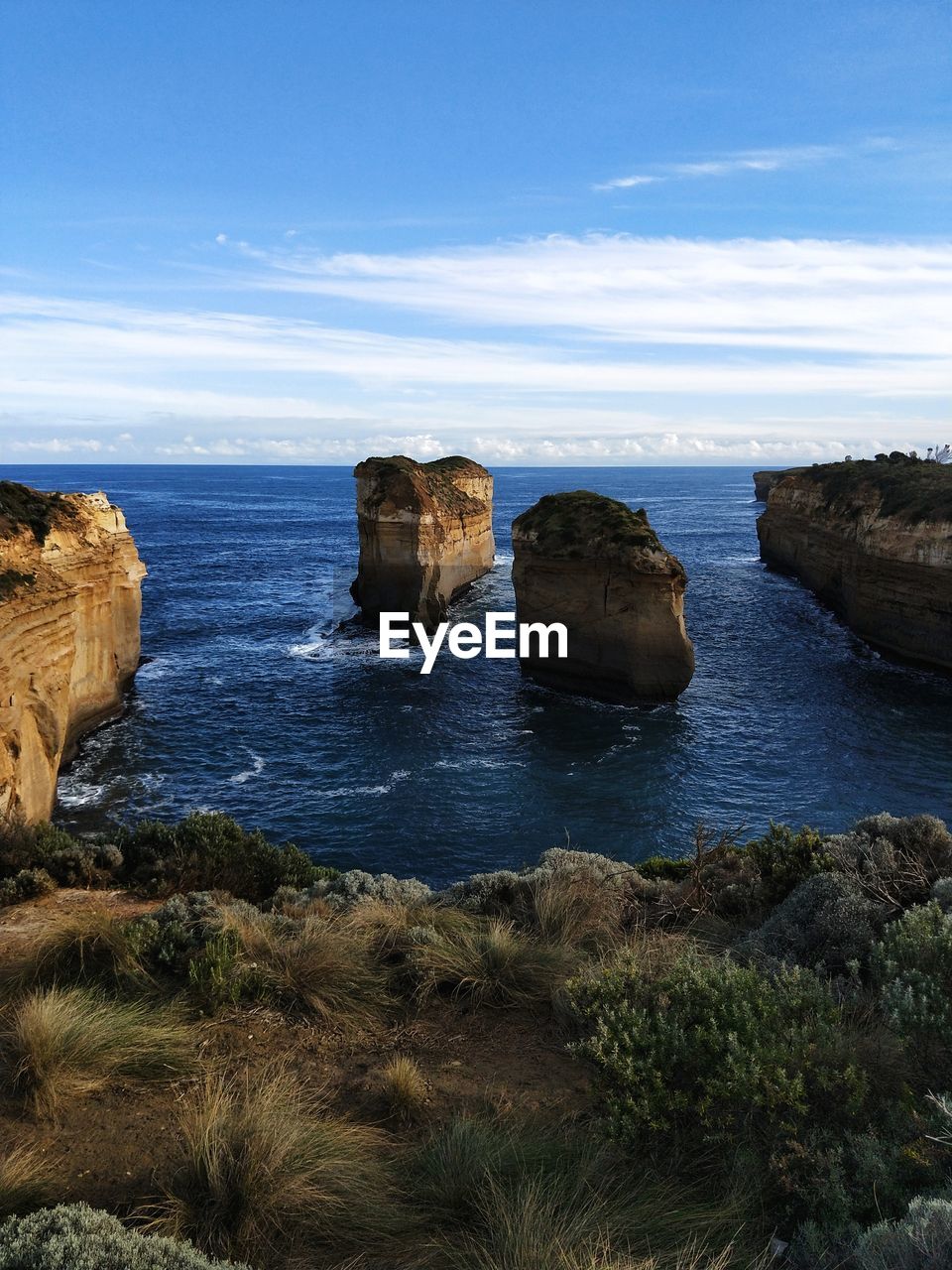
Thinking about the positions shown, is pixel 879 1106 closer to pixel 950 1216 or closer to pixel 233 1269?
pixel 950 1216

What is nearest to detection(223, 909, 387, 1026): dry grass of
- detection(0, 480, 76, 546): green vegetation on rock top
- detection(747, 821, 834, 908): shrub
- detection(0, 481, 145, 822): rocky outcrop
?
detection(747, 821, 834, 908): shrub

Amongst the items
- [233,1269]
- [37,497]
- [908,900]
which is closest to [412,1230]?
[233,1269]

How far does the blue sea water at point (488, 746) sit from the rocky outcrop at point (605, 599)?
3.96ft

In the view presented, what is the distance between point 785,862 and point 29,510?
A: 2445cm

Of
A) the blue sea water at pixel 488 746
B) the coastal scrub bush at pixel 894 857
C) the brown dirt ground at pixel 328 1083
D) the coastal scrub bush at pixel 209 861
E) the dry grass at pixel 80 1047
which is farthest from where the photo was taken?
the blue sea water at pixel 488 746

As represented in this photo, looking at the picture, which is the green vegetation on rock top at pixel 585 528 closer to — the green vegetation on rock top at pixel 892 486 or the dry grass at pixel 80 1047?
the green vegetation on rock top at pixel 892 486

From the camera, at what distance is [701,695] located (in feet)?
113

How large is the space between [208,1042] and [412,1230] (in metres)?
2.81

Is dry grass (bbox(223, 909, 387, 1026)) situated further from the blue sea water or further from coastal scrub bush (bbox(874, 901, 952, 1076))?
the blue sea water

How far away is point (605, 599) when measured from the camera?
Answer: 33.2m

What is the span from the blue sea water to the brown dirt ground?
10.2m

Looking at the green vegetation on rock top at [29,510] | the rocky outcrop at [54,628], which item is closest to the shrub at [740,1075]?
the rocky outcrop at [54,628]

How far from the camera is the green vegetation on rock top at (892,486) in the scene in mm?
38031

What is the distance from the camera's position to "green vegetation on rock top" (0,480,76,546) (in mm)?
22953
